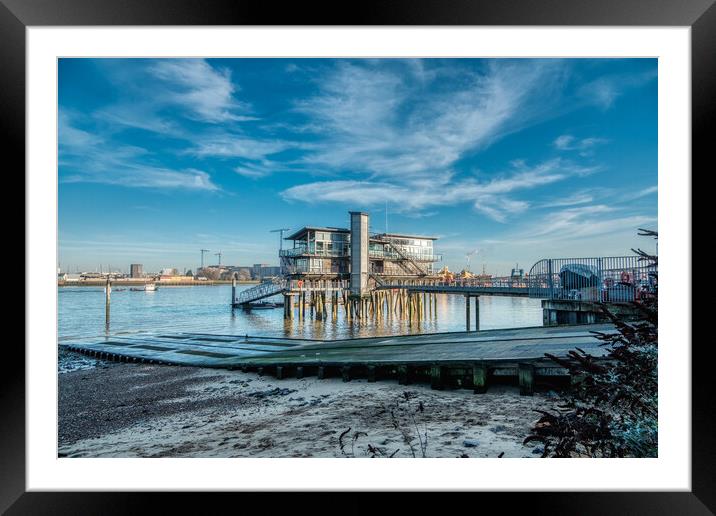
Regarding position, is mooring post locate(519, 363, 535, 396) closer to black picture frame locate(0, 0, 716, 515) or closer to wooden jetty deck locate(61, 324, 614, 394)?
wooden jetty deck locate(61, 324, 614, 394)

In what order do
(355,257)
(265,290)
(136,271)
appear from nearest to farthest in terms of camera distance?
(355,257) < (136,271) < (265,290)

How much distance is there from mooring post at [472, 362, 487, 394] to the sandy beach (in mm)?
92

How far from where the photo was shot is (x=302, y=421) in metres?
3.73

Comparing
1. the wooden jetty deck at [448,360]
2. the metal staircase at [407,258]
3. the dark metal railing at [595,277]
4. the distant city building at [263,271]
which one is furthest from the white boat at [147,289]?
the dark metal railing at [595,277]

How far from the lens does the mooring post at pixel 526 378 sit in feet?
11.8

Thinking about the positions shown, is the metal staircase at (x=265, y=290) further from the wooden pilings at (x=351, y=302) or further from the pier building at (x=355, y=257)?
the pier building at (x=355, y=257)

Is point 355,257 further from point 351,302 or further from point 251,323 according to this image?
point 251,323

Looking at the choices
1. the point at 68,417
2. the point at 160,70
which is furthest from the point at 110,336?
the point at 160,70

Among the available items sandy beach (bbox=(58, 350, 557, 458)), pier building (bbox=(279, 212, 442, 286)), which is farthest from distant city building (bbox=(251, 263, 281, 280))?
sandy beach (bbox=(58, 350, 557, 458))

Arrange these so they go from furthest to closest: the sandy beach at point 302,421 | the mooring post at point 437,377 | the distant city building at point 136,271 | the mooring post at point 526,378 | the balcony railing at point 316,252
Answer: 1. the distant city building at point 136,271
2. the balcony railing at point 316,252
3. the mooring post at point 437,377
4. the mooring post at point 526,378
5. the sandy beach at point 302,421

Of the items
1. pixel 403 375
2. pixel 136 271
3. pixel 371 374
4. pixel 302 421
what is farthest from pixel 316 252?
pixel 302 421

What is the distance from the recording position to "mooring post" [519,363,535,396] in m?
3.61

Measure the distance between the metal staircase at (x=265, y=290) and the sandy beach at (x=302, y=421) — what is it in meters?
12.9
